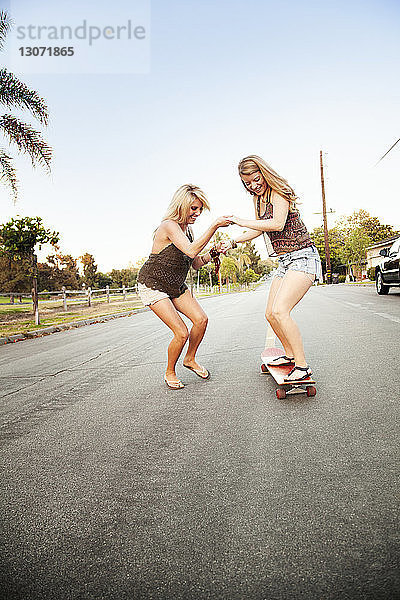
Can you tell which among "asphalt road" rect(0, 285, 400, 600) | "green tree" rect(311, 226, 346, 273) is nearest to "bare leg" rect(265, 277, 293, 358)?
"asphalt road" rect(0, 285, 400, 600)

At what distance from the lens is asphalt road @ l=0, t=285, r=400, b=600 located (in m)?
1.55

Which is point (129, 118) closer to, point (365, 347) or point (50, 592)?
point (365, 347)

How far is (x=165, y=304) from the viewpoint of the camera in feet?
14.8

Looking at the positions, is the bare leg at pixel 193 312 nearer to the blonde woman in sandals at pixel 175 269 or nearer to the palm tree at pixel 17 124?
the blonde woman in sandals at pixel 175 269

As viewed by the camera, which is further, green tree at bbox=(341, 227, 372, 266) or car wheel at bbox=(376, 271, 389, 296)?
green tree at bbox=(341, 227, 372, 266)

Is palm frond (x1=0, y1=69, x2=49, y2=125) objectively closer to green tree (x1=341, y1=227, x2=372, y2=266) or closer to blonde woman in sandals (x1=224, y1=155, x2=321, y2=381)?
blonde woman in sandals (x1=224, y1=155, x2=321, y2=381)

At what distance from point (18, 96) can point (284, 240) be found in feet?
50.9

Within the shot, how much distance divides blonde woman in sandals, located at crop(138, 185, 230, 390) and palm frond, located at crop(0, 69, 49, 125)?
557 inches

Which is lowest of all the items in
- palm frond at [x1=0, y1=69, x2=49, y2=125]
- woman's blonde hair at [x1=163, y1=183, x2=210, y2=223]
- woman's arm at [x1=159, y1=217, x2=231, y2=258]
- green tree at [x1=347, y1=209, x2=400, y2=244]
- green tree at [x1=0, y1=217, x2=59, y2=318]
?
woman's arm at [x1=159, y1=217, x2=231, y2=258]

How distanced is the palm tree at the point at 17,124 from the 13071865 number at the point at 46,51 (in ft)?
2.62

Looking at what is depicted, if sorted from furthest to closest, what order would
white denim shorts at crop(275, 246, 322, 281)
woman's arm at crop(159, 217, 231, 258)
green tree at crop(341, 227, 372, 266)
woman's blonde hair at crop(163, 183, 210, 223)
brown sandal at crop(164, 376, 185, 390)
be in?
green tree at crop(341, 227, 372, 266)
brown sandal at crop(164, 376, 185, 390)
woman's blonde hair at crop(163, 183, 210, 223)
woman's arm at crop(159, 217, 231, 258)
white denim shorts at crop(275, 246, 322, 281)

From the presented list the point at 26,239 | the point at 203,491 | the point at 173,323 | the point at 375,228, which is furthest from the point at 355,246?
the point at 203,491

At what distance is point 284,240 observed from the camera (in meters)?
4.13

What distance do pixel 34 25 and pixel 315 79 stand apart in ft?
60.7
